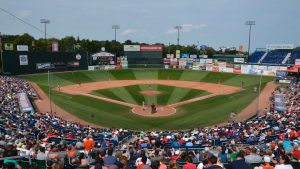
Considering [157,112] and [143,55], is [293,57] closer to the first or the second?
[143,55]

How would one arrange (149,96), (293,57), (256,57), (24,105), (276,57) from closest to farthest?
1. (24,105)
2. (149,96)
3. (293,57)
4. (276,57)
5. (256,57)

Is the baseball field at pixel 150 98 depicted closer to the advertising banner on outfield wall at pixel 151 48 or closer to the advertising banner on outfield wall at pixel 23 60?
the advertising banner on outfield wall at pixel 23 60

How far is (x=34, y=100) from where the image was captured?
3884 centimetres

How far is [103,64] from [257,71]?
39710 mm

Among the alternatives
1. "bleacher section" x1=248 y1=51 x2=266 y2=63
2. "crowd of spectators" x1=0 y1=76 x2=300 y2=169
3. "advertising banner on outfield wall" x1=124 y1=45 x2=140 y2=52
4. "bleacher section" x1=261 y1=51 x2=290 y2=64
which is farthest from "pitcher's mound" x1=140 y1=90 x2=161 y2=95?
"bleacher section" x1=248 y1=51 x2=266 y2=63

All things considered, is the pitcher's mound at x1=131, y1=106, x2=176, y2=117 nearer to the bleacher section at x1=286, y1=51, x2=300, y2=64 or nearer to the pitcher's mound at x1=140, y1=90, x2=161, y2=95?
the pitcher's mound at x1=140, y1=90, x2=161, y2=95

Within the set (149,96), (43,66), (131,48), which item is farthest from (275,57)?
(43,66)

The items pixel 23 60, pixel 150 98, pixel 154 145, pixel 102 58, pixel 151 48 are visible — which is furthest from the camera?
pixel 151 48

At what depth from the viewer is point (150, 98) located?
140 ft

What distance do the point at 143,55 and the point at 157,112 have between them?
1846 inches

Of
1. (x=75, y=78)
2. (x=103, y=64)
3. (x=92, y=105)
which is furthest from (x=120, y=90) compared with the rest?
(x=103, y=64)

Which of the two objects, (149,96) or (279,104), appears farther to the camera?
(149,96)

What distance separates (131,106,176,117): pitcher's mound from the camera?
109 ft

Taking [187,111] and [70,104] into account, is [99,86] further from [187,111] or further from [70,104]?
[187,111]
